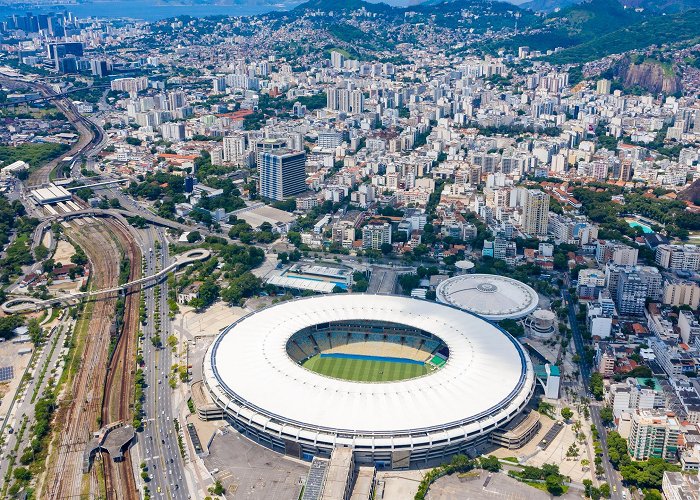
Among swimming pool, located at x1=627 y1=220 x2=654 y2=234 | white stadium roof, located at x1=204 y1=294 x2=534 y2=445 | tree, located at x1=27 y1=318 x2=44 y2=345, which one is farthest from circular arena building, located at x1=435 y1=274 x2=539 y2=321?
tree, located at x1=27 y1=318 x2=44 y2=345

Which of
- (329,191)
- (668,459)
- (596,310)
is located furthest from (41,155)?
(668,459)

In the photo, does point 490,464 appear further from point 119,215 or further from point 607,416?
point 119,215

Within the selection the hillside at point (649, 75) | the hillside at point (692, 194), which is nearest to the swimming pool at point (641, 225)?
the hillside at point (692, 194)

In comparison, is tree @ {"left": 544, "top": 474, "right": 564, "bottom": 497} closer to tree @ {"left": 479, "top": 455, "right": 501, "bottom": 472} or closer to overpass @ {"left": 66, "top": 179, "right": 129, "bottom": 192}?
tree @ {"left": 479, "top": 455, "right": 501, "bottom": 472}

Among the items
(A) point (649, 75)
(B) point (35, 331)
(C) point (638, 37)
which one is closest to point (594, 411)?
(B) point (35, 331)

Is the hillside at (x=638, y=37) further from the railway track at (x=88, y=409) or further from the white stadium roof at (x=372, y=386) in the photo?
the railway track at (x=88, y=409)

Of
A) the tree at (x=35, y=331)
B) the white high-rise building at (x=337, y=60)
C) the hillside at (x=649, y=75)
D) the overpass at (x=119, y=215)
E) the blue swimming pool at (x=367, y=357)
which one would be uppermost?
the white high-rise building at (x=337, y=60)
